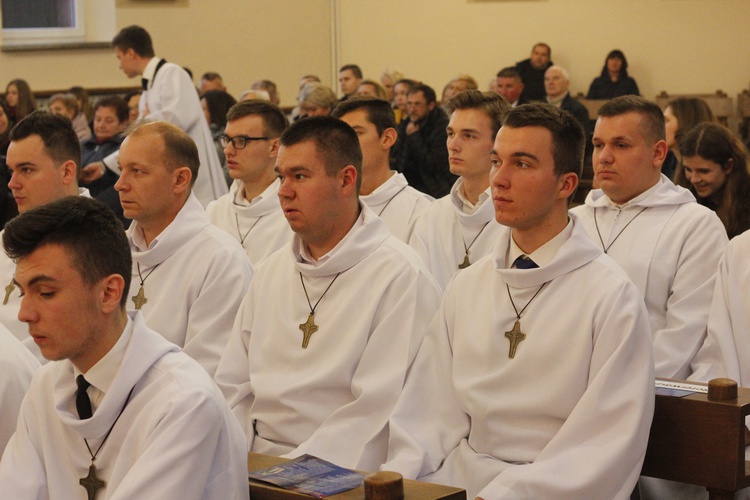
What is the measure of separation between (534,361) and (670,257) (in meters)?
1.66

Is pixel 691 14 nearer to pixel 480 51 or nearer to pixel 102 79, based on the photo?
pixel 480 51

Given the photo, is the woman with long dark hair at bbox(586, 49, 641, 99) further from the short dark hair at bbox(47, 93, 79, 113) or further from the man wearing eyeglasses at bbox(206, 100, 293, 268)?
the man wearing eyeglasses at bbox(206, 100, 293, 268)

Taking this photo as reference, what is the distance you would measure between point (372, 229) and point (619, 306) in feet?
3.89

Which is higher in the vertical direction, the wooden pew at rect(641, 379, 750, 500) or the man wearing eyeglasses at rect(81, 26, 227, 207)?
the man wearing eyeglasses at rect(81, 26, 227, 207)

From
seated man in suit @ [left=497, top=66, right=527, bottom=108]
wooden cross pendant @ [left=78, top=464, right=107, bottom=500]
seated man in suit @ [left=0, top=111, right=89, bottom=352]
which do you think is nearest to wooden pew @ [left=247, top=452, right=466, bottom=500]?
wooden cross pendant @ [left=78, top=464, right=107, bottom=500]

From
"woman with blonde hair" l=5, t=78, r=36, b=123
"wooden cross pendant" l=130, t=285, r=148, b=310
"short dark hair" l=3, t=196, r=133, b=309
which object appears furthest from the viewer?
"woman with blonde hair" l=5, t=78, r=36, b=123

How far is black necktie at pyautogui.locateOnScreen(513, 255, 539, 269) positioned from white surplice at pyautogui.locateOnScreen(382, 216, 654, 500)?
0.06 metres

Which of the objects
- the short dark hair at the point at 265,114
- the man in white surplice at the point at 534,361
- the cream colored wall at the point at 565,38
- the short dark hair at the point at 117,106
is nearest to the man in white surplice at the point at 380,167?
the short dark hair at the point at 265,114

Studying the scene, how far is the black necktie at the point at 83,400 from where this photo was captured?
2.82 m

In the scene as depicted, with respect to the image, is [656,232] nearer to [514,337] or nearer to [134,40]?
[514,337]

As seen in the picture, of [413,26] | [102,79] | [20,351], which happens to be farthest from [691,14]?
[20,351]

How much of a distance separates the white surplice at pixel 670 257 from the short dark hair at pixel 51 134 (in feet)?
8.31

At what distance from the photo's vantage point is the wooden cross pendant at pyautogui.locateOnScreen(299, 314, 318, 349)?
13.4 feet

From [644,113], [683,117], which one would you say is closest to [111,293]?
[644,113]
